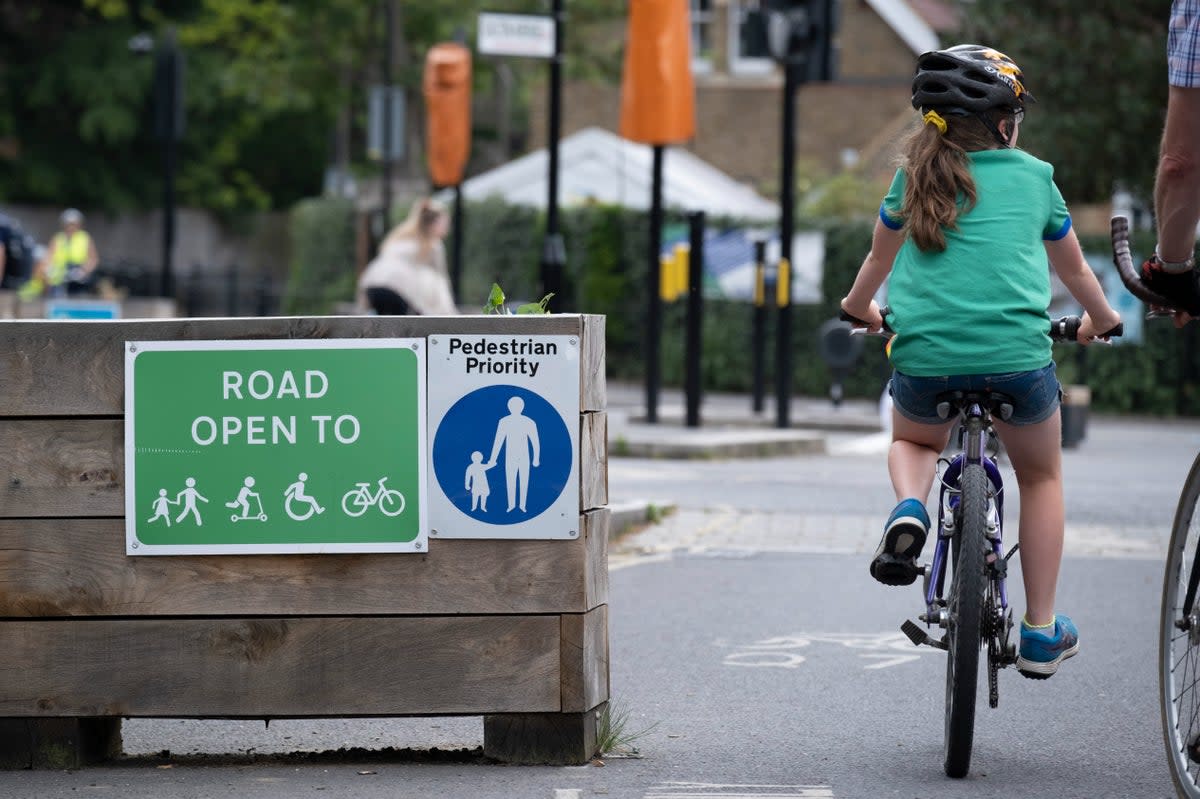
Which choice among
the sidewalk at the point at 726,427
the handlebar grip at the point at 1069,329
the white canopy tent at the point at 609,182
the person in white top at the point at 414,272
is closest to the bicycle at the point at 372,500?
the handlebar grip at the point at 1069,329

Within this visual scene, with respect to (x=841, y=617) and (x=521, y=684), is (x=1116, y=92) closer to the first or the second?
(x=841, y=617)

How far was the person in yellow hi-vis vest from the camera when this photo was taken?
2711cm

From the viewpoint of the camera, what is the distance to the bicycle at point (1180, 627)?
4.49 m

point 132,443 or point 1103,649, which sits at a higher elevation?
point 132,443

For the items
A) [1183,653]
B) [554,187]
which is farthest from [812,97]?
[1183,653]

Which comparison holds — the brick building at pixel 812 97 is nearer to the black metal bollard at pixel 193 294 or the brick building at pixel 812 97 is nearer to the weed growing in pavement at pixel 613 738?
the black metal bollard at pixel 193 294

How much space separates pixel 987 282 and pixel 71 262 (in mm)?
23599

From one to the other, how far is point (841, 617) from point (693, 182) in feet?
67.8

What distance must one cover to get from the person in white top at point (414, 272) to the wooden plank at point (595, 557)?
8.62 meters

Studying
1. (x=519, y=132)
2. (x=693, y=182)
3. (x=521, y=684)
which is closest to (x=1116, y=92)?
(x=693, y=182)

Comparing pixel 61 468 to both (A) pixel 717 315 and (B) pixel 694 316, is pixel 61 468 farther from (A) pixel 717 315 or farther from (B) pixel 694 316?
(A) pixel 717 315

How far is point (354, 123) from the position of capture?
5591 cm

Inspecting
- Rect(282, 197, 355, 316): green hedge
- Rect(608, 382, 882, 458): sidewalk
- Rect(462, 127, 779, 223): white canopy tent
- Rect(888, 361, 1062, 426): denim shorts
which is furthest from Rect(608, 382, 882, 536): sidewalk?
Rect(282, 197, 355, 316): green hedge

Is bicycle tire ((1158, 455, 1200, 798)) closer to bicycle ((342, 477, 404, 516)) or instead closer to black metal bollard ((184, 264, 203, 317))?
bicycle ((342, 477, 404, 516))
